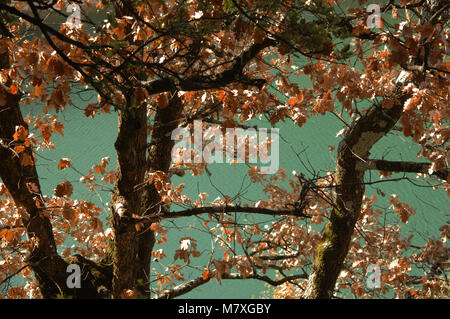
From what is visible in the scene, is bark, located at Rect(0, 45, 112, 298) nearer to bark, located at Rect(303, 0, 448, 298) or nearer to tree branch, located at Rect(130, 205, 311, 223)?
tree branch, located at Rect(130, 205, 311, 223)

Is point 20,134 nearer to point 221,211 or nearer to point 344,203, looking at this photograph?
point 221,211

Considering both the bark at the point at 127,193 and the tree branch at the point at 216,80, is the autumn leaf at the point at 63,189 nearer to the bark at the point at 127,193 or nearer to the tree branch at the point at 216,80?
the bark at the point at 127,193

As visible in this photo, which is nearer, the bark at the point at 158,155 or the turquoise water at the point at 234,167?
the bark at the point at 158,155

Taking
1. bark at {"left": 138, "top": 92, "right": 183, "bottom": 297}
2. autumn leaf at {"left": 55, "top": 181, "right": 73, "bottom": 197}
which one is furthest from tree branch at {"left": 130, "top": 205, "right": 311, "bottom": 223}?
bark at {"left": 138, "top": 92, "right": 183, "bottom": 297}

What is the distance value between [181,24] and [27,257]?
194cm

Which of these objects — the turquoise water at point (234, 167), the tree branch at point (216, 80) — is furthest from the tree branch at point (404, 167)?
the turquoise water at point (234, 167)

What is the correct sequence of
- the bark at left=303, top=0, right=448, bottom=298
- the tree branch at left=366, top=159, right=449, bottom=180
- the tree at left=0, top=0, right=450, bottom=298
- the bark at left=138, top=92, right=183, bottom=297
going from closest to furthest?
the tree at left=0, top=0, right=450, bottom=298
the tree branch at left=366, top=159, right=449, bottom=180
the bark at left=303, top=0, right=448, bottom=298
the bark at left=138, top=92, right=183, bottom=297

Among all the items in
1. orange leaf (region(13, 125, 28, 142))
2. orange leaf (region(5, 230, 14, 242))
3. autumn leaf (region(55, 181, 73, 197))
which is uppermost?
orange leaf (region(13, 125, 28, 142))

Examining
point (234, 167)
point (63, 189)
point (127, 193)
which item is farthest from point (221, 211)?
point (234, 167)

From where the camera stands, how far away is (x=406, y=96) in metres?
3.04

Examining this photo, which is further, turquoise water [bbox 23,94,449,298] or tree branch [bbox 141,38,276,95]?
turquoise water [bbox 23,94,449,298]
